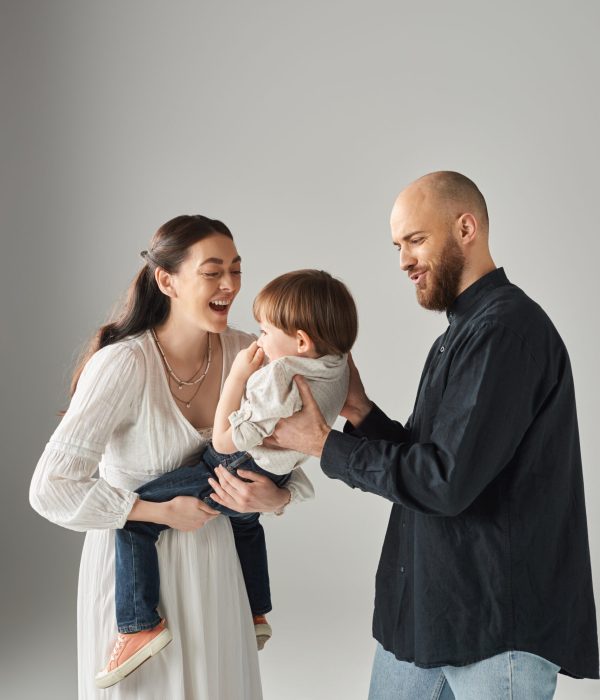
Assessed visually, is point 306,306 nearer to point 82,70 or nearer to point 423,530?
point 423,530

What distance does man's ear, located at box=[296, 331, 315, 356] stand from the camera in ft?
7.52

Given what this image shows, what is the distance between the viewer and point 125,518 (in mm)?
2420

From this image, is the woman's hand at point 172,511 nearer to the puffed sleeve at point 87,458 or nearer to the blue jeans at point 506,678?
the puffed sleeve at point 87,458

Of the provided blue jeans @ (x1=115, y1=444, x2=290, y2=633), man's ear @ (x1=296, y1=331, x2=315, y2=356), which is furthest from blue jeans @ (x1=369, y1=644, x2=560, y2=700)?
man's ear @ (x1=296, y1=331, x2=315, y2=356)

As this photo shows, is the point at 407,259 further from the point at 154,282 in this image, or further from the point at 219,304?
the point at 154,282

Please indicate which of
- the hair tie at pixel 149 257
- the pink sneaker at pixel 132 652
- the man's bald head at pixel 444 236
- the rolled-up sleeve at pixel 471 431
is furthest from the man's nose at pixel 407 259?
the pink sneaker at pixel 132 652

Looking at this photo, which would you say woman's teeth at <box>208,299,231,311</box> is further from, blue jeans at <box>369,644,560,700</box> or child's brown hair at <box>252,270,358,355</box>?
blue jeans at <box>369,644,560,700</box>

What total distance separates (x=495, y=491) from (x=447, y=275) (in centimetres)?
53

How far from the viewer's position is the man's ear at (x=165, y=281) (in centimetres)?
261

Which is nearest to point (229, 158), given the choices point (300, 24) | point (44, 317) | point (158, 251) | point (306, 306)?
point (300, 24)

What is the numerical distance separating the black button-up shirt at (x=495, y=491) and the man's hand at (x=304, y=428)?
6cm

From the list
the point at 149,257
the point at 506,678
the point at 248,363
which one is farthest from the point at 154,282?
the point at 506,678

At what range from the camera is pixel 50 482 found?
238 cm

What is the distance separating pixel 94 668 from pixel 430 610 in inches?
39.2
